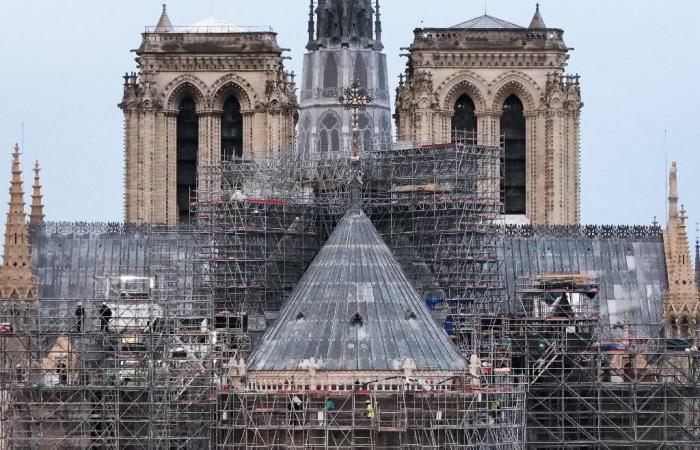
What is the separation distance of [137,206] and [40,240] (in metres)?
7.44

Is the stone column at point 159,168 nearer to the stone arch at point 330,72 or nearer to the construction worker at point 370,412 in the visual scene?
the stone arch at point 330,72

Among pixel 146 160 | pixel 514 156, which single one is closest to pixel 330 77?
pixel 146 160

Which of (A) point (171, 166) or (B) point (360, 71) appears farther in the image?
(A) point (171, 166)

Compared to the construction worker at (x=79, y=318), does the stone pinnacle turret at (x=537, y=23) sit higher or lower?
higher

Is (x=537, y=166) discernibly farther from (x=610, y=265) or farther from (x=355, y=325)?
(x=355, y=325)

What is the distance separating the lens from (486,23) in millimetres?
175375

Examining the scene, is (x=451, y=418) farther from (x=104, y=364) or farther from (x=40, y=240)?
(x=40, y=240)

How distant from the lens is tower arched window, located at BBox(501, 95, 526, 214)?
174 metres

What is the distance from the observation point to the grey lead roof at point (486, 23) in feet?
573

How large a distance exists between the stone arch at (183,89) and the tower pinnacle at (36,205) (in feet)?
24.8

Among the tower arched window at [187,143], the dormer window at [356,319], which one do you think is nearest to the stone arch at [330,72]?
the tower arched window at [187,143]

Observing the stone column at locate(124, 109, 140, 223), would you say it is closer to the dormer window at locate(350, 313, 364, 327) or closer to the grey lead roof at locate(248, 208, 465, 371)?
the grey lead roof at locate(248, 208, 465, 371)

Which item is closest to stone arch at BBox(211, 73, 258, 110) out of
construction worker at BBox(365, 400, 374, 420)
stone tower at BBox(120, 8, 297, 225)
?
stone tower at BBox(120, 8, 297, 225)

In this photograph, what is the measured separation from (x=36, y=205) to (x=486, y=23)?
21.1m
